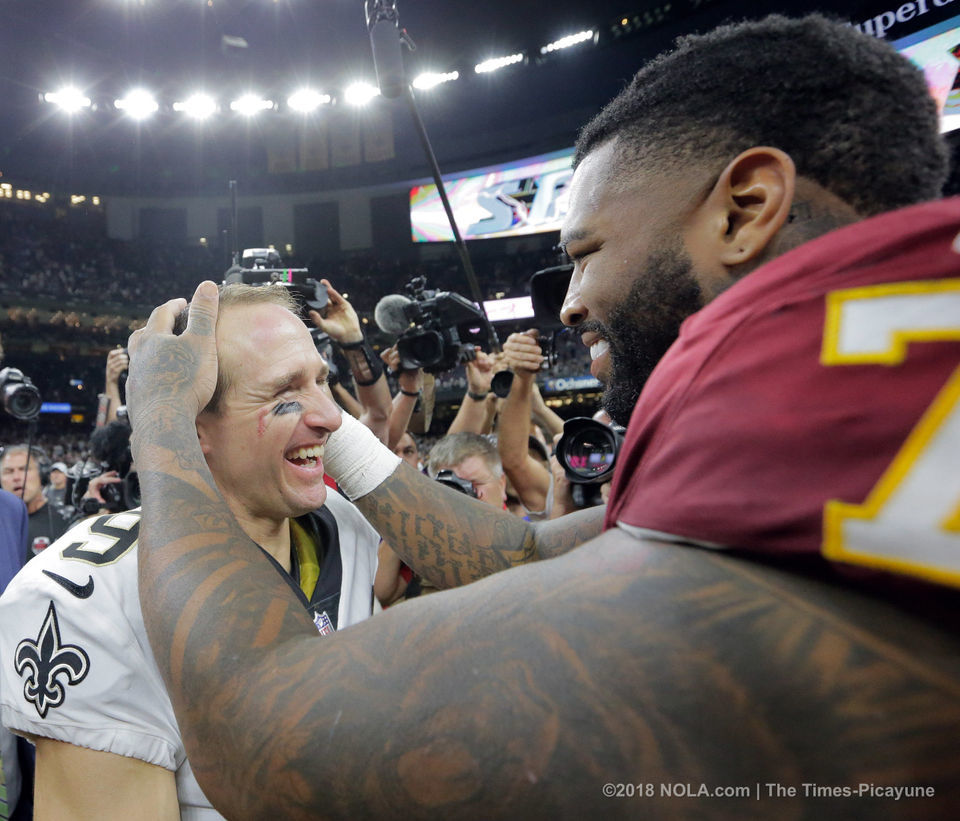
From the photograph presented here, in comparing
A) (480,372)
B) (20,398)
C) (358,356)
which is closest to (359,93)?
A: (480,372)

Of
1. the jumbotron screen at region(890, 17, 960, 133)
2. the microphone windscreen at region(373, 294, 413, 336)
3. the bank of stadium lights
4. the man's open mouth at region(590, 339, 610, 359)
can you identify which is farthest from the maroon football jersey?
the bank of stadium lights

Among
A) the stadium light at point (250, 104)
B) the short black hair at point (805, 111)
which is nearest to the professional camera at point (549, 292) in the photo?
the short black hair at point (805, 111)

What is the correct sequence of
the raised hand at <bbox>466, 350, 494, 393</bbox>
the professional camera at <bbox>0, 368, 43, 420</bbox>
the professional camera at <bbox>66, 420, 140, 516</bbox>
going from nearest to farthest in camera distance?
the professional camera at <bbox>66, 420, 140, 516</bbox> < the professional camera at <bbox>0, 368, 43, 420</bbox> < the raised hand at <bbox>466, 350, 494, 393</bbox>

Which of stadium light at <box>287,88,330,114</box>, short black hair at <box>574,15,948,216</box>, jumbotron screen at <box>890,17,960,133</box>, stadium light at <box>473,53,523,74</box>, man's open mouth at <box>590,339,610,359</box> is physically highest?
stadium light at <box>473,53,523,74</box>

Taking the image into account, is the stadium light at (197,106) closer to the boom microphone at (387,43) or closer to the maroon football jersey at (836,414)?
the boom microphone at (387,43)

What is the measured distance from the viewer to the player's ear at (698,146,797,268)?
934mm

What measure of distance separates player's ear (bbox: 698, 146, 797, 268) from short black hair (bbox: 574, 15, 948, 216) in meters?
0.05

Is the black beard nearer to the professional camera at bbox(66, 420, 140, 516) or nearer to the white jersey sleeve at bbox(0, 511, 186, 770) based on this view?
the white jersey sleeve at bbox(0, 511, 186, 770)

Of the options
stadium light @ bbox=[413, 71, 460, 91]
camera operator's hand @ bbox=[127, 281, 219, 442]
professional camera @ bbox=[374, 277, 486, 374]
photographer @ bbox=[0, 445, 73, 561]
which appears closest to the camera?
camera operator's hand @ bbox=[127, 281, 219, 442]

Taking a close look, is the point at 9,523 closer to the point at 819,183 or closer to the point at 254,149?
the point at 819,183

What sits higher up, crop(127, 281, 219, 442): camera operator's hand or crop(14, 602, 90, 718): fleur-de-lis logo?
crop(127, 281, 219, 442): camera operator's hand

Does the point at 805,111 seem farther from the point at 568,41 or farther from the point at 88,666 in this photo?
the point at 568,41

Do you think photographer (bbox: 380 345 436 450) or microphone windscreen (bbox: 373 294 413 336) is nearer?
photographer (bbox: 380 345 436 450)

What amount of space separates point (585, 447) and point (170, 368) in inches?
61.9
